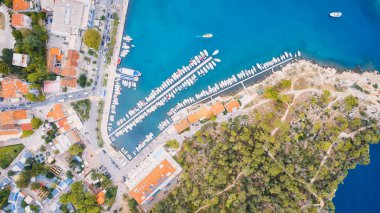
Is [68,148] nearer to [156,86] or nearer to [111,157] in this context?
[111,157]

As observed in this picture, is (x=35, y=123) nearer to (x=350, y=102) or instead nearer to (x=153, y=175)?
(x=153, y=175)

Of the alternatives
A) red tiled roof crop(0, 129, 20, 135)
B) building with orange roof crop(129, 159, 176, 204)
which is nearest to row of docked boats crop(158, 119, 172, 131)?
building with orange roof crop(129, 159, 176, 204)

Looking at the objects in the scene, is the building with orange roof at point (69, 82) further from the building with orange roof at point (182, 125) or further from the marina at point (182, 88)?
the building with orange roof at point (182, 125)

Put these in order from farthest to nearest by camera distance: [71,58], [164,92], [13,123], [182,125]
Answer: [164,92] < [182,125] < [13,123] < [71,58]

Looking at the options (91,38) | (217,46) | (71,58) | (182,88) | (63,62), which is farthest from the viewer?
(182,88)

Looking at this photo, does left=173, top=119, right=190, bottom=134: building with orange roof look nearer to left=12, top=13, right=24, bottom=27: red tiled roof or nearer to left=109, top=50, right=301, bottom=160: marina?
left=109, top=50, right=301, bottom=160: marina

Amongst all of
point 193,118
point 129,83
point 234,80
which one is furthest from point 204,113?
point 129,83

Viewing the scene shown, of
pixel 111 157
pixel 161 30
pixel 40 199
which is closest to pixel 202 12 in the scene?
pixel 161 30
